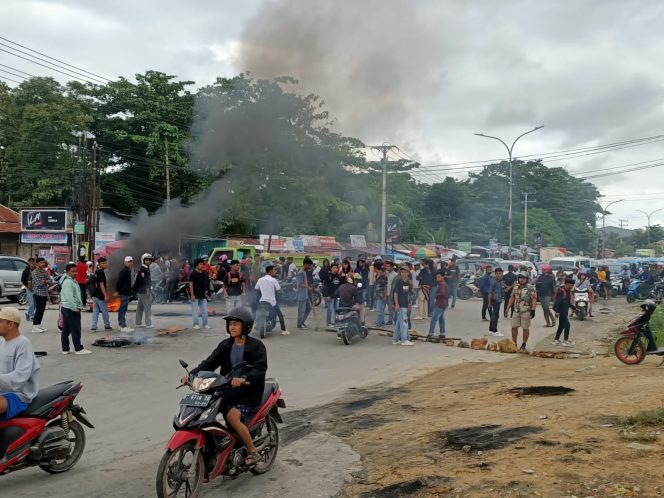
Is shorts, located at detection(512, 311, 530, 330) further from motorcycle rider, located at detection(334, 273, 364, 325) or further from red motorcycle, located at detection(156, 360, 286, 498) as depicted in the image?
red motorcycle, located at detection(156, 360, 286, 498)

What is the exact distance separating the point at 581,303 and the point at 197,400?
17887mm

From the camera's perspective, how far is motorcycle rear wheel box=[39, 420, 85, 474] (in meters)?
5.54

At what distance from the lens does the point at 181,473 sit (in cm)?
471

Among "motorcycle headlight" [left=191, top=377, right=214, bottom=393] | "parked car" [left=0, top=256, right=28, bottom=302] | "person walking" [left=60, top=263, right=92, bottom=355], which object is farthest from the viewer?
"parked car" [left=0, top=256, right=28, bottom=302]

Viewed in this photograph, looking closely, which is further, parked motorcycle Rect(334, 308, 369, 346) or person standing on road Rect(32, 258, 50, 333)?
person standing on road Rect(32, 258, 50, 333)

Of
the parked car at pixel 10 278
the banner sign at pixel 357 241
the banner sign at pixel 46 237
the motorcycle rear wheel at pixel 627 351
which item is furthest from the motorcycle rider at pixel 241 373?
the banner sign at pixel 357 241

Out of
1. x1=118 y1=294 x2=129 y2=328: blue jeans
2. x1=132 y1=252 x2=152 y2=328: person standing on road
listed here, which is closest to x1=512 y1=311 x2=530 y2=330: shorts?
x1=132 y1=252 x2=152 y2=328: person standing on road

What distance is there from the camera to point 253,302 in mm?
15508

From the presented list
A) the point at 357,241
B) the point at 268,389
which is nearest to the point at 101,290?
the point at 268,389

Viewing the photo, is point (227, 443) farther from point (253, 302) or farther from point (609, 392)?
point (253, 302)

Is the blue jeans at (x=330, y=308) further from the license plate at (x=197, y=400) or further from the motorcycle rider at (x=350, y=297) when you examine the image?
the license plate at (x=197, y=400)

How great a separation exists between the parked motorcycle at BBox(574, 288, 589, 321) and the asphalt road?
3.50 m

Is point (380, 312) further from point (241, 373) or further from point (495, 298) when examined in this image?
point (241, 373)

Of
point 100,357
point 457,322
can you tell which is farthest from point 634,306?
point 100,357
